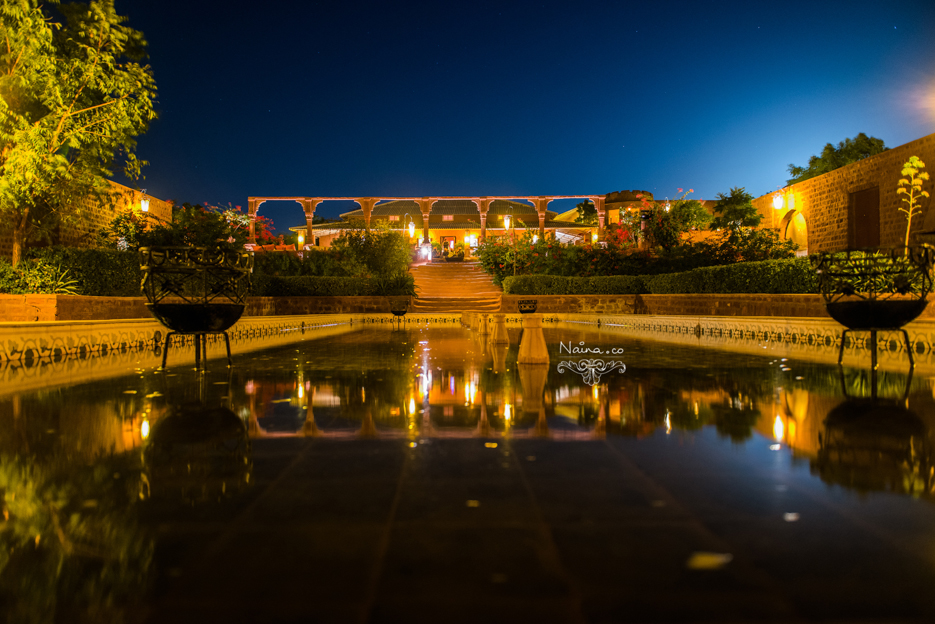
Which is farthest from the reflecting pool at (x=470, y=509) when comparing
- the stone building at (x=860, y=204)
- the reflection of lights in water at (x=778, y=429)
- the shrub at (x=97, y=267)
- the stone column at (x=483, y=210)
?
the stone column at (x=483, y=210)

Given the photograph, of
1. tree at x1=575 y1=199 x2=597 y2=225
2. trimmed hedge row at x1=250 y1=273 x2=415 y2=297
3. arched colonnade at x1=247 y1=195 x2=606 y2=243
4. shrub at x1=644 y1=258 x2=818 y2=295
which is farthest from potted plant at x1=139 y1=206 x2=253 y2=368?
tree at x1=575 y1=199 x2=597 y2=225

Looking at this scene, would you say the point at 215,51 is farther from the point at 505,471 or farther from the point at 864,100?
the point at 505,471

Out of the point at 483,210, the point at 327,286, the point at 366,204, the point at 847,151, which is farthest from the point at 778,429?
the point at 847,151

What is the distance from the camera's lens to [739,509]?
1443 millimetres

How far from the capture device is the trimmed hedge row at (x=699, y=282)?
30.6 feet

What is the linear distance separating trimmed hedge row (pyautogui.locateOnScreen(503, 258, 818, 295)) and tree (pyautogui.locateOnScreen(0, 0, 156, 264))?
10501 millimetres

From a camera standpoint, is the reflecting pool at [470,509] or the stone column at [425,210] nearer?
the reflecting pool at [470,509]

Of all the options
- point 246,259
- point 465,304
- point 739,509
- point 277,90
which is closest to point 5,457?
point 739,509

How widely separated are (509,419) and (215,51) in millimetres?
43350

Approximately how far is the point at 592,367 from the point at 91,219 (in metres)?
12.0

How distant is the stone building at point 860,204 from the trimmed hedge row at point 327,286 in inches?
465

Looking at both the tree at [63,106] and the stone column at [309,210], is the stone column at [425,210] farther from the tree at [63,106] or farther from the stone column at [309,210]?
the tree at [63,106]

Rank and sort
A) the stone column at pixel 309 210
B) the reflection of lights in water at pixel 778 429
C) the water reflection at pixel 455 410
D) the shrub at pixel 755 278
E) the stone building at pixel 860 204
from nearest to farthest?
the water reflection at pixel 455 410
the reflection of lights in water at pixel 778 429
the shrub at pixel 755 278
the stone building at pixel 860 204
the stone column at pixel 309 210

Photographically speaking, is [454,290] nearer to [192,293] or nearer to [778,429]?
[192,293]
